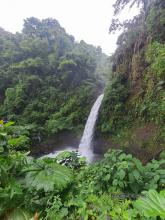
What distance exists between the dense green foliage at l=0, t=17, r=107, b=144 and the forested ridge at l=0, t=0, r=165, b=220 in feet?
0.25

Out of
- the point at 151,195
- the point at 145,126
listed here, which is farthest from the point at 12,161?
the point at 145,126

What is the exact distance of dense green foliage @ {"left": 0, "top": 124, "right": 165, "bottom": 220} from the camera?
1.58 metres

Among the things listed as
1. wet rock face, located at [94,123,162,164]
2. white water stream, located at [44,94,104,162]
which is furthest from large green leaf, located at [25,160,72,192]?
white water stream, located at [44,94,104,162]

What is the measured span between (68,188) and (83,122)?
11419 mm

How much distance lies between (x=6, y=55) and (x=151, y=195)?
18578 mm

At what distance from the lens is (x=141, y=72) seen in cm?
1007

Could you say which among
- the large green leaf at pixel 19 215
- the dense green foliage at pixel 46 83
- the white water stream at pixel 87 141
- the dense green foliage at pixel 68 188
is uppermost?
the dense green foliage at pixel 46 83

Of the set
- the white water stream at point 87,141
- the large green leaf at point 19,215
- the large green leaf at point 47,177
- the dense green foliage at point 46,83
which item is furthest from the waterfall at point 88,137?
the large green leaf at point 19,215

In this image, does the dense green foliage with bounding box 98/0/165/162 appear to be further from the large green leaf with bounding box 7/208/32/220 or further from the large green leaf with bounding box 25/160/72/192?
the large green leaf with bounding box 7/208/32/220

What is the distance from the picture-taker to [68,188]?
1.92m

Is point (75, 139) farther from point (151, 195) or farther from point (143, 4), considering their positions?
point (151, 195)

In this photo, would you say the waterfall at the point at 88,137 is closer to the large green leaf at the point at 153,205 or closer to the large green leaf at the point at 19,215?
the large green leaf at the point at 19,215

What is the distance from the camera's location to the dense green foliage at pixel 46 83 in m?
14.1

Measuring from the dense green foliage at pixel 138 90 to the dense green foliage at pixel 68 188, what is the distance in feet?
17.8
